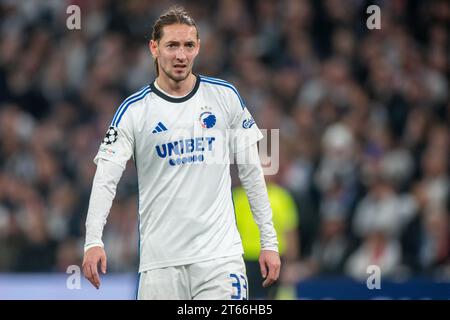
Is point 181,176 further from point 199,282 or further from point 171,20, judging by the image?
point 171,20

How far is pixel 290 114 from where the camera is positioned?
12.8 meters

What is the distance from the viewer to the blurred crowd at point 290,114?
11219mm

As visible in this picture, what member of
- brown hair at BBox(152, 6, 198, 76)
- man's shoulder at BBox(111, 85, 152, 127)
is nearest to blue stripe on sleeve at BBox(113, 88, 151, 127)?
man's shoulder at BBox(111, 85, 152, 127)

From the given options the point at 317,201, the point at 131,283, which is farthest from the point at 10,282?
the point at 317,201

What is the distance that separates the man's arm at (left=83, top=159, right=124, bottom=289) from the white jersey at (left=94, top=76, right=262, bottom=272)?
0.22 ft

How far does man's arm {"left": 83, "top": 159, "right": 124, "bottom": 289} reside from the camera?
5.66 metres

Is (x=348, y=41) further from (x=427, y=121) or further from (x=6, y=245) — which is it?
(x=6, y=245)

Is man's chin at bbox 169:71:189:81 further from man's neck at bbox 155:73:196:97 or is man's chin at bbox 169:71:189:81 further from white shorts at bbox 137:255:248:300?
white shorts at bbox 137:255:248:300

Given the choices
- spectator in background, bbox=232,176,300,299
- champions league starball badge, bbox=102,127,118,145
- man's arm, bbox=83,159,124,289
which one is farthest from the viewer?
spectator in background, bbox=232,176,300,299

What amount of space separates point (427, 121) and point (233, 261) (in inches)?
254

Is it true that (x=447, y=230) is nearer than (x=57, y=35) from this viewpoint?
Yes

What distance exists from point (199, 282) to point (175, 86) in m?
1.08

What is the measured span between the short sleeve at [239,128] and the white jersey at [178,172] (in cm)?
5

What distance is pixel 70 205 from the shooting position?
12.5 m
